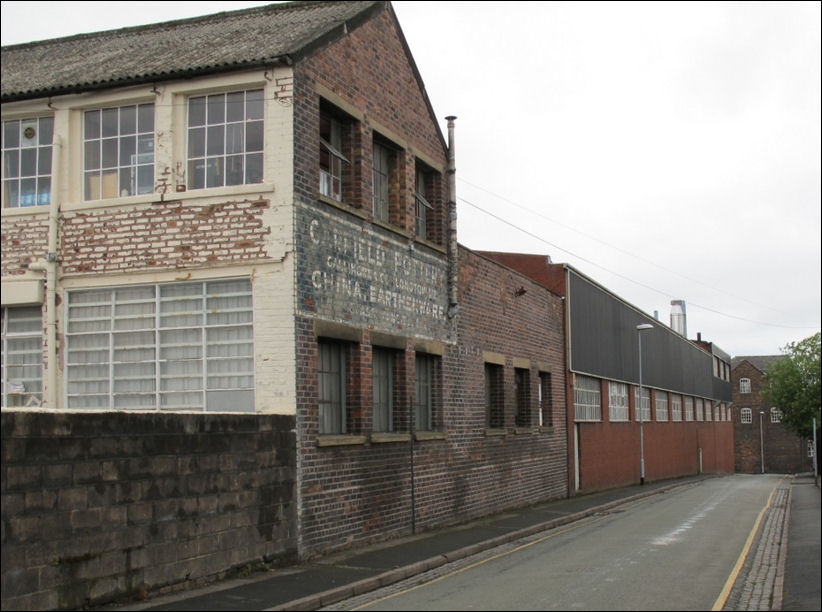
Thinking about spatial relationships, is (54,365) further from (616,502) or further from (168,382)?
(616,502)

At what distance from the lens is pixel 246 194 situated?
557 inches

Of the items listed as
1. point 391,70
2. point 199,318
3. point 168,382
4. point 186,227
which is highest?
point 391,70

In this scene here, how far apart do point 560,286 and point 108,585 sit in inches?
889

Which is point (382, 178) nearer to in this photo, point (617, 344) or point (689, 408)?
point (617, 344)

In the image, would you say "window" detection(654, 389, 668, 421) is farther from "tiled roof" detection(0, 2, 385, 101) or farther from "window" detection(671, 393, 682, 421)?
"tiled roof" detection(0, 2, 385, 101)

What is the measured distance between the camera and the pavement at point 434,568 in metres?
10.7

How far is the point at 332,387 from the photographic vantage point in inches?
626

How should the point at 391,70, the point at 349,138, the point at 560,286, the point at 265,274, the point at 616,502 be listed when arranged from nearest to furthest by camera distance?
the point at 265,274
the point at 349,138
the point at 391,70
the point at 616,502
the point at 560,286

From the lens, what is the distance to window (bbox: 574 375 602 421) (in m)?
31.2

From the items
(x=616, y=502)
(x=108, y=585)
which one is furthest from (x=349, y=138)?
(x=616, y=502)

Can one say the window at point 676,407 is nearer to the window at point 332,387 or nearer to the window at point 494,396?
the window at point 494,396

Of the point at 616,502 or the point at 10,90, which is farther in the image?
the point at 616,502

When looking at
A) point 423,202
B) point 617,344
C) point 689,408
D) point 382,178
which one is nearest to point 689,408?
point 689,408

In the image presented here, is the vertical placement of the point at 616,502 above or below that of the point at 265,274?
below
